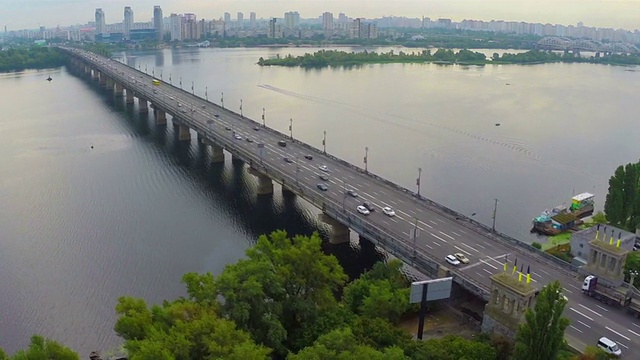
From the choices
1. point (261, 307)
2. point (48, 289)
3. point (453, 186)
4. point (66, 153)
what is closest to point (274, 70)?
point (66, 153)

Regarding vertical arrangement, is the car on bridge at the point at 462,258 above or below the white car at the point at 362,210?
below

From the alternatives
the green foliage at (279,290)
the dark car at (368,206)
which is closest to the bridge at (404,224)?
the dark car at (368,206)

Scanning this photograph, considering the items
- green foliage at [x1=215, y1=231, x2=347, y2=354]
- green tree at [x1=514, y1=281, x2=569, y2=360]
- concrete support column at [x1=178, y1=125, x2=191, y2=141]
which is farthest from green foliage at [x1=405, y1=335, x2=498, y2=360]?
concrete support column at [x1=178, y1=125, x2=191, y2=141]

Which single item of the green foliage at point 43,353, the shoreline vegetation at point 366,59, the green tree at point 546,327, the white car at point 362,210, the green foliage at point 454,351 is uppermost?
the shoreline vegetation at point 366,59

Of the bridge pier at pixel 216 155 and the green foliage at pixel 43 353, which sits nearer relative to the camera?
the green foliage at pixel 43 353

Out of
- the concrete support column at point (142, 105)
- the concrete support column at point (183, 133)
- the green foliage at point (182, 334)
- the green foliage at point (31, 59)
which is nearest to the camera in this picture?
the green foliage at point (182, 334)

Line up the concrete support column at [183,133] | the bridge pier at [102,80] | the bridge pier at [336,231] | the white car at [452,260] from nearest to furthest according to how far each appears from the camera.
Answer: the white car at [452,260], the bridge pier at [336,231], the concrete support column at [183,133], the bridge pier at [102,80]

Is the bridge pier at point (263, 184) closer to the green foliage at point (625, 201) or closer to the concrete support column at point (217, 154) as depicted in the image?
the concrete support column at point (217, 154)
